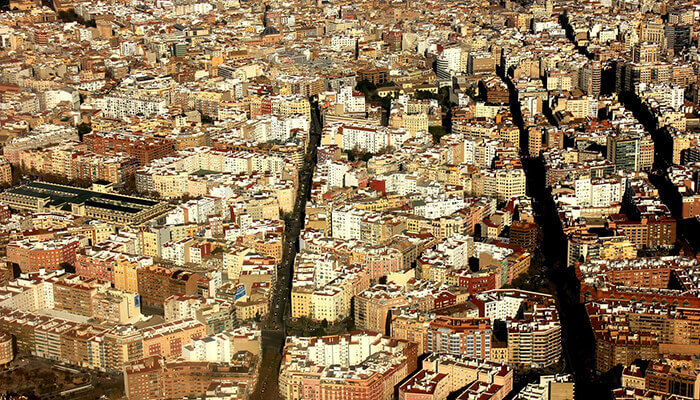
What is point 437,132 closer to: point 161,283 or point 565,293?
point 565,293

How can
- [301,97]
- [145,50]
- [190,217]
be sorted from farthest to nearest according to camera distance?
[145,50] < [301,97] < [190,217]

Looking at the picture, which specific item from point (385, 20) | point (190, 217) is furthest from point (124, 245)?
point (385, 20)

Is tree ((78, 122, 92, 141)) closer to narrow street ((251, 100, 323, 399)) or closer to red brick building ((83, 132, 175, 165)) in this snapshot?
red brick building ((83, 132, 175, 165))

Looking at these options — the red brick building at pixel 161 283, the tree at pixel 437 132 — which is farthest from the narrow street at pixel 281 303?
the tree at pixel 437 132

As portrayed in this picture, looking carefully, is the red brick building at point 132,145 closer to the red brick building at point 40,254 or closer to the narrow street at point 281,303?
the narrow street at point 281,303

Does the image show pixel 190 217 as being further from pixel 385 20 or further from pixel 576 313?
pixel 385 20

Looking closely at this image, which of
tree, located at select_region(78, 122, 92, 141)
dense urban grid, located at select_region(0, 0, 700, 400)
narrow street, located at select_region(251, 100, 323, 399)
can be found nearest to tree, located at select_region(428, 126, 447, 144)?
dense urban grid, located at select_region(0, 0, 700, 400)
